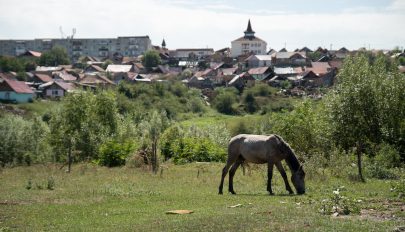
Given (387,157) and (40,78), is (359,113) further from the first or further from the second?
(40,78)

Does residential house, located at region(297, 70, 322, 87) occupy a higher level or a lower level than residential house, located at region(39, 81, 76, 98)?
higher

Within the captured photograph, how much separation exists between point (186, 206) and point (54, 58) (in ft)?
579

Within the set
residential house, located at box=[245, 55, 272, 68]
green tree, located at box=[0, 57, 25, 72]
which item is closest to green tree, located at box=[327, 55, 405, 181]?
residential house, located at box=[245, 55, 272, 68]

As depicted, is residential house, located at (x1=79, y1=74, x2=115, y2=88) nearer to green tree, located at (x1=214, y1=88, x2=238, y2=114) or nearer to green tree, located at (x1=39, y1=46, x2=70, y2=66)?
green tree, located at (x1=214, y1=88, x2=238, y2=114)

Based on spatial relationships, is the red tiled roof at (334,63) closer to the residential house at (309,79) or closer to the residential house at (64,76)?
the residential house at (309,79)

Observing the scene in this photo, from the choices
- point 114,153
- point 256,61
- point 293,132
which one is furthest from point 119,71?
point 293,132

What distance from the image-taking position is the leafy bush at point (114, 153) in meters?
40.8

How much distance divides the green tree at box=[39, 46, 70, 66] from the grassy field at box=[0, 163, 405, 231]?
532 feet

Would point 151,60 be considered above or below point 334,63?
above

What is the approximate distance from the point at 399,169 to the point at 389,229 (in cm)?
1724

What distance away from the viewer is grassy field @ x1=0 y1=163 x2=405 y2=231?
48.7 feet

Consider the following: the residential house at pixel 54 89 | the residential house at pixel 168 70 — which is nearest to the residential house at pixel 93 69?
the residential house at pixel 168 70

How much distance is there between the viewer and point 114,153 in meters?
41.2

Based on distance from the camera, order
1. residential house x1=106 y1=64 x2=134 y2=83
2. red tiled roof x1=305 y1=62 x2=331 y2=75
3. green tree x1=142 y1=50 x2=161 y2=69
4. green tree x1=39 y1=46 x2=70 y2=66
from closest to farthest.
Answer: red tiled roof x1=305 y1=62 x2=331 y2=75 < residential house x1=106 y1=64 x2=134 y2=83 < green tree x1=142 y1=50 x2=161 y2=69 < green tree x1=39 y1=46 x2=70 y2=66
